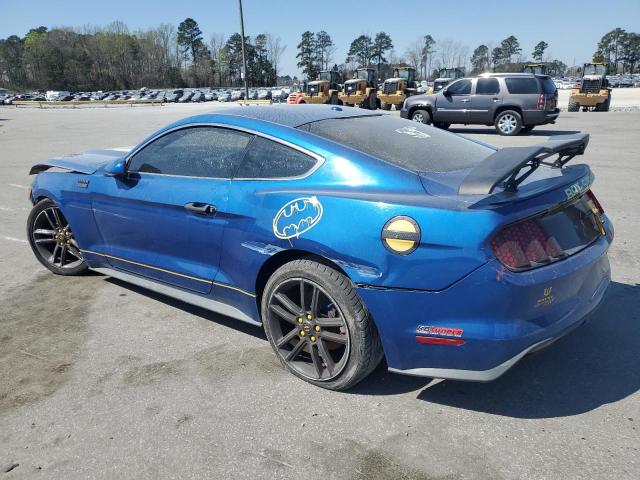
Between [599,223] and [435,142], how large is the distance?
1064 millimetres

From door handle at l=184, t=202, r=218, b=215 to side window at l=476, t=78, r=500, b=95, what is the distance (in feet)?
48.5

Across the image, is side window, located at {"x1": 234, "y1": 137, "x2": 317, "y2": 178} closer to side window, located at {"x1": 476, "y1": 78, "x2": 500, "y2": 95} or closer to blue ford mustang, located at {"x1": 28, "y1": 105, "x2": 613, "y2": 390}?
blue ford mustang, located at {"x1": 28, "y1": 105, "x2": 613, "y2": 390}

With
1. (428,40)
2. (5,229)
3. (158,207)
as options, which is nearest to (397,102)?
(5,229)

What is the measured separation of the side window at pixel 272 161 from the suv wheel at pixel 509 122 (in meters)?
14.3

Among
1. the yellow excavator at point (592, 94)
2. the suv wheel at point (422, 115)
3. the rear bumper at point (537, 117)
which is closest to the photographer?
the rear bumper at point (537, 117)

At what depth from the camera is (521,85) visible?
1571 cm

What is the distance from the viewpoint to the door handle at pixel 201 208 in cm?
318

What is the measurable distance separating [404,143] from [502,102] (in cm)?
1410

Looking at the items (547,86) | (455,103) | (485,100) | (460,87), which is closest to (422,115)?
(455,103)

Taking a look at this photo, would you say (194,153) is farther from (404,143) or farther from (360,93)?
(360,93)

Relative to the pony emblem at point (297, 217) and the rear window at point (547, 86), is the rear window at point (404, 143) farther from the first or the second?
the rear window at point (547, 86)

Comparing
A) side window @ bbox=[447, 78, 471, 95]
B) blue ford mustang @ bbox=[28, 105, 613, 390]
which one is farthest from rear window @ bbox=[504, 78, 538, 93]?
blue ford mustang @ bbox=[28, 105, 613, 390]

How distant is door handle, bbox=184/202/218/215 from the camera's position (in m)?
3.18

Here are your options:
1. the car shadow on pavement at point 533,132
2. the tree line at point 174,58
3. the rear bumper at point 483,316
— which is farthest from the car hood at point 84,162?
the tree line at point 174,58
